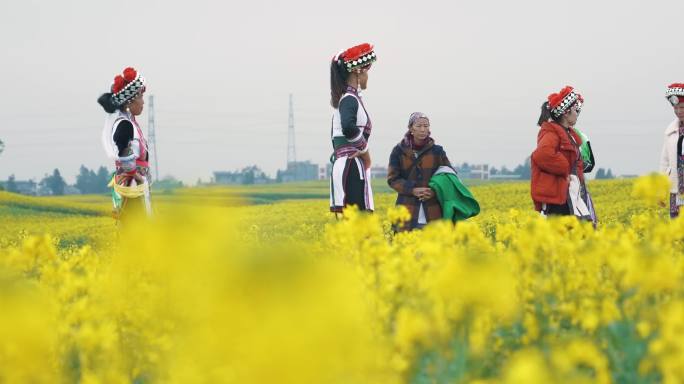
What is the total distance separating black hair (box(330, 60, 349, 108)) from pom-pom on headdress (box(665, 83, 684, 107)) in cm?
344

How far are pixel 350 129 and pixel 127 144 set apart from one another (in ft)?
5.78

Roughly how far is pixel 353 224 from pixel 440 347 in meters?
1.51

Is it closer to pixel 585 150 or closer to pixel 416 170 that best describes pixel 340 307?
pixel 416 170

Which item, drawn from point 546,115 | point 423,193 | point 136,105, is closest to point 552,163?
point 546,115

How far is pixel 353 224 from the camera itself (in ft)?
15.0

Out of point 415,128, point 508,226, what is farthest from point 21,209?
point 508,226

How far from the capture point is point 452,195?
8.20 meters

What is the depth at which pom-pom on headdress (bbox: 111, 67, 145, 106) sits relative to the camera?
24.2 ft

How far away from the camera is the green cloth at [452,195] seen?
26.9 ft

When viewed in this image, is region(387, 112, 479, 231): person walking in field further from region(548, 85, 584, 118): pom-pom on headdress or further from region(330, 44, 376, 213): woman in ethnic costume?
region(548, 85, 584, 118): pom-pom on headdress

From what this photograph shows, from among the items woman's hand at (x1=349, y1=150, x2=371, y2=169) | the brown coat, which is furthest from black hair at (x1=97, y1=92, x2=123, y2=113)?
the brown coat

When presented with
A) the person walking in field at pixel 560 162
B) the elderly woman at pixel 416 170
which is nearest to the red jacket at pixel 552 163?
the person walking in field at pixel 560 162

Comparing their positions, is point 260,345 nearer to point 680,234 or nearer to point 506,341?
point 506,341

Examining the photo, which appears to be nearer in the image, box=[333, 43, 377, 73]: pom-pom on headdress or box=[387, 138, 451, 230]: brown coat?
box=[333, 43, 377, 73]: pom-pom on headdress
